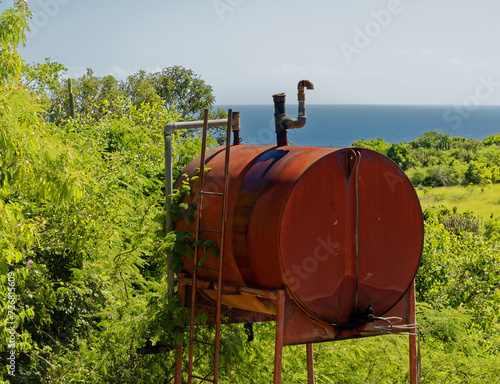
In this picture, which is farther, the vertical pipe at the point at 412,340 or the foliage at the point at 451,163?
the foliage at the point at 451,163

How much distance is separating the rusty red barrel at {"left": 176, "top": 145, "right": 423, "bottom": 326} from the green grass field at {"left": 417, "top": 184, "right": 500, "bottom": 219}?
39898mm

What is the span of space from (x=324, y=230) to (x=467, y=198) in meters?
46.3

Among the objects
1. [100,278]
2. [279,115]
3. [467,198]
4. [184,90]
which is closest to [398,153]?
[467,198]

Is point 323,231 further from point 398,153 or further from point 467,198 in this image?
point 398,153

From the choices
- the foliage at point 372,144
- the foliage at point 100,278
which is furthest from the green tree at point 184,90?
the foliage at point 100,278

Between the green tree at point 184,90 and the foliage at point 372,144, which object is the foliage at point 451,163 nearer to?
the foliage at point 372,144

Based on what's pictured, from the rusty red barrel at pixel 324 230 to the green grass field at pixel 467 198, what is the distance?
3990 centimetres

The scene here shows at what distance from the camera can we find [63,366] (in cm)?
849

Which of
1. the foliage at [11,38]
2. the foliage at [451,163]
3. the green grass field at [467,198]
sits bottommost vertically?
the green grass field at [467,198]

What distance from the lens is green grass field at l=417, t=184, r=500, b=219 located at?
4544 cm

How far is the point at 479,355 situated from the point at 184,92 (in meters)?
36.0

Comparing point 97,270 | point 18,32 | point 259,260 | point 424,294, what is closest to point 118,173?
point 97,270

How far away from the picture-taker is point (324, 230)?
5.52 metres

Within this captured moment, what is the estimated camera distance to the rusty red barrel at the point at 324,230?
17.6 feet
